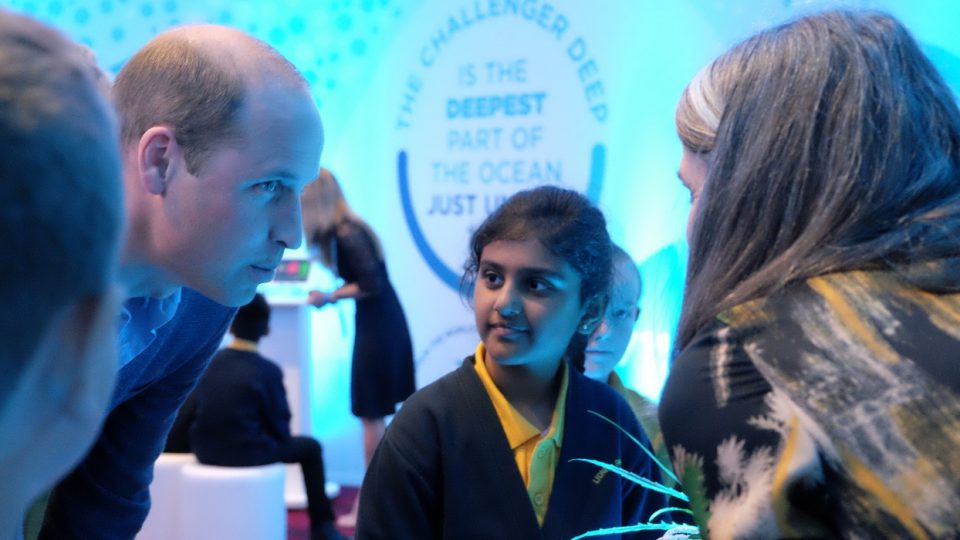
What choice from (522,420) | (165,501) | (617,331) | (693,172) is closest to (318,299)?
(165,501)

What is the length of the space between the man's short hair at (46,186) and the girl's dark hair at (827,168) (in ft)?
1.87

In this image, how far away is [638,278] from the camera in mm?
2498

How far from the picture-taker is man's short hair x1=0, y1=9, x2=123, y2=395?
46 cm

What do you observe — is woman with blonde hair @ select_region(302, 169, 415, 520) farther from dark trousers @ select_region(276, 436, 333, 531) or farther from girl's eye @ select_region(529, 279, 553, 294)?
girl's eye @ select_region(529, 279, 553, 294)

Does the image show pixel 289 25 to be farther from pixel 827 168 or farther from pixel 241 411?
pixel 827 168

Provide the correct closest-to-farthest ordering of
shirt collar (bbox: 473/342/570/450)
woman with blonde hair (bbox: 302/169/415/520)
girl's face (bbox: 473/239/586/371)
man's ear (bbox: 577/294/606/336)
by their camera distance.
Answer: shirt collar (bbox: 473/342/570/450)
girl's face (bbox: 473/239/586/371)
man's ear (bbox: 577/294/606/336)
woman with blonde hair (bbox: 302/169/415/520)

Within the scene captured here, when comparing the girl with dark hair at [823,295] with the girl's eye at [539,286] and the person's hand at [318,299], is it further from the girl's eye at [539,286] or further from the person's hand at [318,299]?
the person's hand at [318,299]

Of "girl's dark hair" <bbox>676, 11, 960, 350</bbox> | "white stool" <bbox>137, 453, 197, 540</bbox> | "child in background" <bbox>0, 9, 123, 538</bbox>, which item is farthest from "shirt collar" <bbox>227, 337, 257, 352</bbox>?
"child in background" <bbox>0, 9, 123, 538</bbox>

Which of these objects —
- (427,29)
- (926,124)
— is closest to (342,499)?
(427,29)

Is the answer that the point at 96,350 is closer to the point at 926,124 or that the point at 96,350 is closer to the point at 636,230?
the point at 926,124

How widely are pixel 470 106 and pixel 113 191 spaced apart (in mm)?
4607

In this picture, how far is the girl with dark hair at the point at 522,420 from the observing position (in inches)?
57.9

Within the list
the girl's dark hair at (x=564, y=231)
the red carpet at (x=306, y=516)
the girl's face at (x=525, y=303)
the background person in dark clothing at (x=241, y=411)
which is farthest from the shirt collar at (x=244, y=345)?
the girl's face at (x=525, y=303)

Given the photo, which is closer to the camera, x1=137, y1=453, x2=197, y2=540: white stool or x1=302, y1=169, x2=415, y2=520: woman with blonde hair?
x1=137, y1=453, x2=197, y2=540: white stool
